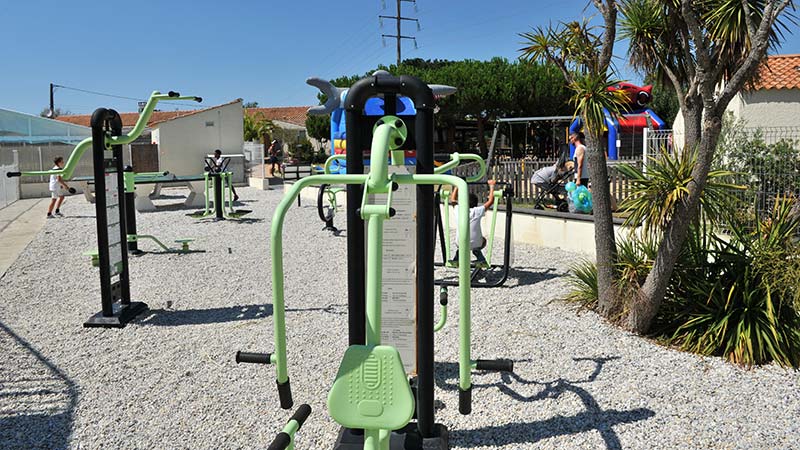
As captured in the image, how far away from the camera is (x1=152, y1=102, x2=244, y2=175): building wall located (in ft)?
86.7

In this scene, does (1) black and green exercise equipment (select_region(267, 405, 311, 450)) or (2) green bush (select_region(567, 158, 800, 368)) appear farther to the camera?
(2) green bush (select_region(567, 158, 800, 368))

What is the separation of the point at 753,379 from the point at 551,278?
3.26 meters

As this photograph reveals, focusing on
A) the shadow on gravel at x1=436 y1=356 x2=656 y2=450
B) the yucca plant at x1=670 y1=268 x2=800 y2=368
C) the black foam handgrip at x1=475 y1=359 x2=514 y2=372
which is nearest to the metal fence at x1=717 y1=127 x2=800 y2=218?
the yucca plant at x1=670 y1=268 x2=800 y2=368

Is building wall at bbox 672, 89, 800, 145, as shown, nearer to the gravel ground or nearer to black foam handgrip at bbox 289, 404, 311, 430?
the gravel ground

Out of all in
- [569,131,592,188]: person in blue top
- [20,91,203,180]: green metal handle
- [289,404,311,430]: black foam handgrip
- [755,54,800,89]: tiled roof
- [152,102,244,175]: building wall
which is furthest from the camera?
[152,102,244,175]: building wall

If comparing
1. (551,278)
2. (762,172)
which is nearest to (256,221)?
(551,278)

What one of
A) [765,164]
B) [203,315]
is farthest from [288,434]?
[765,164]

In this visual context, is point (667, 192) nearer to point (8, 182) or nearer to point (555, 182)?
point (555, 182)

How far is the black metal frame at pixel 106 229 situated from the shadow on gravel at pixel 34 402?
0.77 meters

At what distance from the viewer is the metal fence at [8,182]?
17938mm

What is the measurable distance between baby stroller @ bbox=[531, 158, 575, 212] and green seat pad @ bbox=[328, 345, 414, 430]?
28.5ft

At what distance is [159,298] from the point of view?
7.07 meters

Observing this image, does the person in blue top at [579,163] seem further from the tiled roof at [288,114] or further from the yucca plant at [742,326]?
the tiled roof at [288,114]

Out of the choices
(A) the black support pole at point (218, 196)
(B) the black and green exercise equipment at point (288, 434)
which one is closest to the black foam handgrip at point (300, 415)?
(B) the black and green exercise equipment at point (288, 434)
